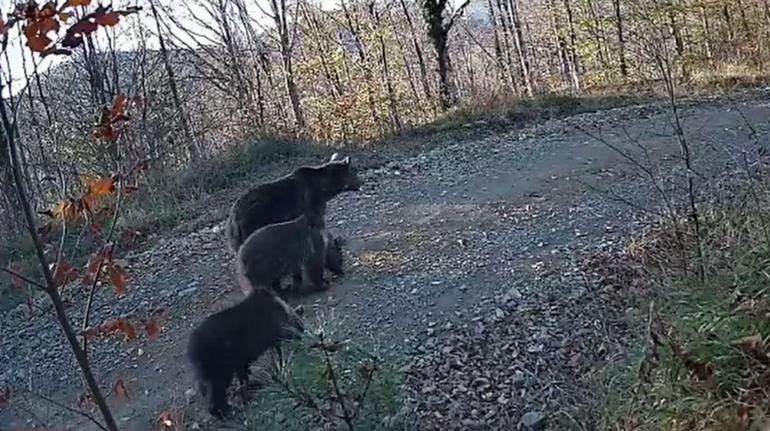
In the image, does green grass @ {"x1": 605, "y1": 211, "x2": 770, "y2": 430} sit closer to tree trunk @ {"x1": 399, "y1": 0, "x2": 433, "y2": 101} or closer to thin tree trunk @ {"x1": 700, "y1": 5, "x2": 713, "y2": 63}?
thin tree trunk @ {"x1": 700, "y1": 5, "x2": 713, "y2": 63}

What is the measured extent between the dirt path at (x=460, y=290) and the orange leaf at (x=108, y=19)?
227 cm

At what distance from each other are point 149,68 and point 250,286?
10179 mm

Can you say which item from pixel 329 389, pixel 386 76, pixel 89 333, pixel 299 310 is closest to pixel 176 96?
pixel 386 76

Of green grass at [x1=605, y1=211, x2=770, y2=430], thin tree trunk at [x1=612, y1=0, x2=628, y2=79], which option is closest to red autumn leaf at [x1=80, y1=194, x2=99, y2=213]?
green grass at [x1=605, y1=211, x2=770, y2=430]

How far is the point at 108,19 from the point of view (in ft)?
6.86

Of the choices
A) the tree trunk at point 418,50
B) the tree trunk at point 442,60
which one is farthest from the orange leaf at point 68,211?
the tree trunk at point 418,50

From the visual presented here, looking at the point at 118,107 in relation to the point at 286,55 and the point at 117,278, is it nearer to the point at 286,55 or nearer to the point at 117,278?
the point at 117,278

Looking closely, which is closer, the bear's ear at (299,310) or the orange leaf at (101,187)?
the orange leaf at (101,187)

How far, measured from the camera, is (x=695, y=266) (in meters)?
4.38

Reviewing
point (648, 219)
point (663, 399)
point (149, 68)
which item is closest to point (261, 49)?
point (149, 68)

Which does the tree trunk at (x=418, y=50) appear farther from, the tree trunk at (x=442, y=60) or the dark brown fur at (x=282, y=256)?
the dark brown fur at (x=282, y=256)

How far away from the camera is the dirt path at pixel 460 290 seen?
15.8 ft

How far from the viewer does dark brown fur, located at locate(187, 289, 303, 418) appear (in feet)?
15.8

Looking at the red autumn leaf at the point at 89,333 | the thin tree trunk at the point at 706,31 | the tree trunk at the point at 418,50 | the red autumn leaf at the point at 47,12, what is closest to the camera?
the red autumn leaf at the point at 47,12
